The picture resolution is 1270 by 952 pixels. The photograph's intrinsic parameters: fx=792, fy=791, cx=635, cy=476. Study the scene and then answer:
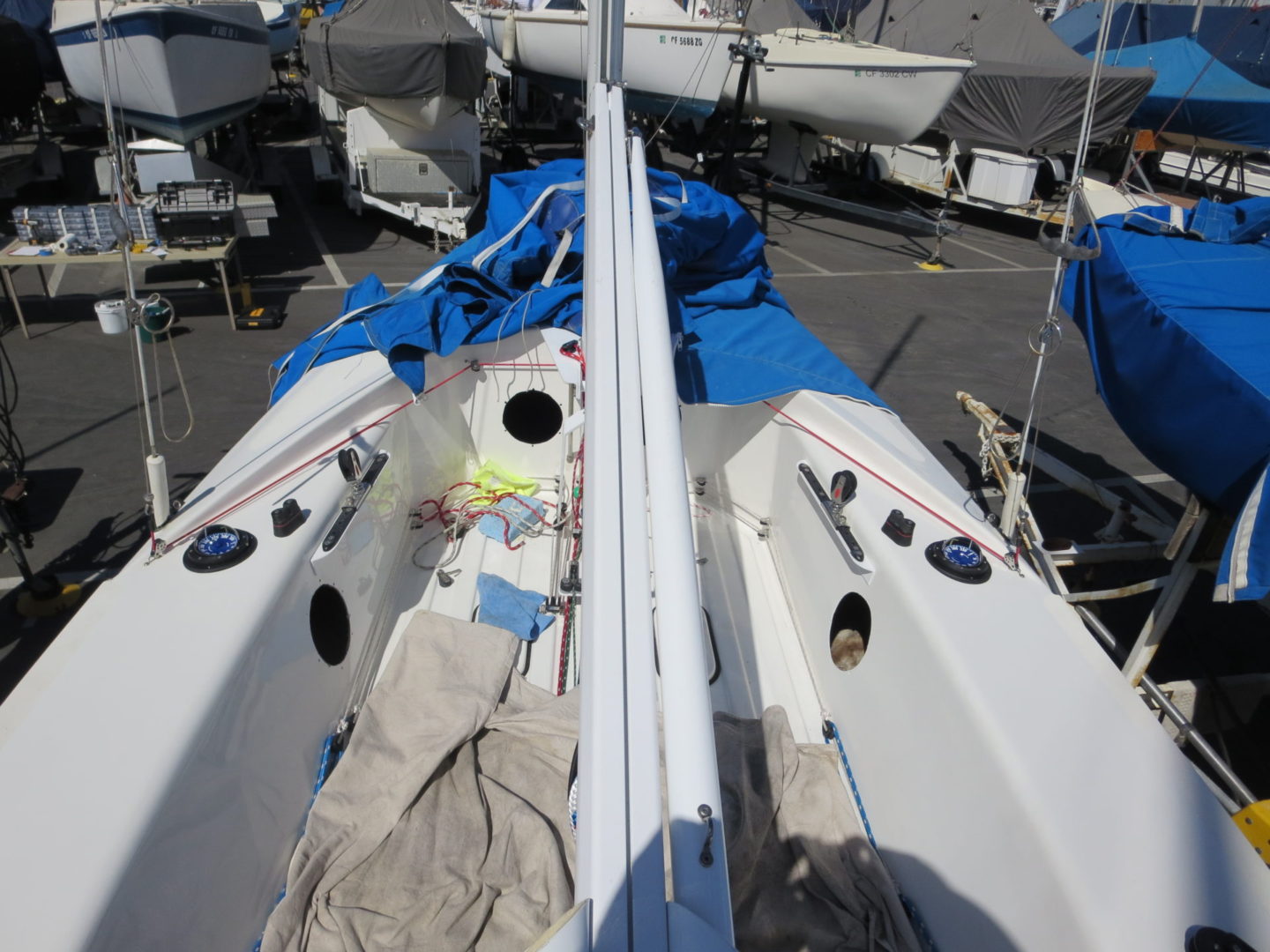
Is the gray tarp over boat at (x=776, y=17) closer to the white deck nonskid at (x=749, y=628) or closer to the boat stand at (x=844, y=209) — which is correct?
the boat stand at (x=844, y=209)

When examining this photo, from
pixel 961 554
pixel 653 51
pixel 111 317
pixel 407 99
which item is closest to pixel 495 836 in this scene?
pixel 961 554

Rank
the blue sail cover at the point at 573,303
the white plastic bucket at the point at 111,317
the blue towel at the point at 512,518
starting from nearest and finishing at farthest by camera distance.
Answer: the white plastic bucket at the point at 111,317, the blue sail cover at the point at 573,303, the blue towel at the point at 512,518

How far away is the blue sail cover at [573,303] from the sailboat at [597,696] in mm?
20

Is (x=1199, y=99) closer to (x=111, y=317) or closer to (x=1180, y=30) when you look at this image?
(x=1180, y=30)

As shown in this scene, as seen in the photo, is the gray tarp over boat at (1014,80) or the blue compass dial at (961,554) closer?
the blue compass dial at (961,554)

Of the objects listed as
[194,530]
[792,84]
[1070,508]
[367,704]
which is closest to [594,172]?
[194,530]

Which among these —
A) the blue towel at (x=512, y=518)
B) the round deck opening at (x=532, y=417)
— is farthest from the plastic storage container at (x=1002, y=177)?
the blue towel at (x=512, y=518)

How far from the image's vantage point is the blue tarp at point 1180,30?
13625 millimetres

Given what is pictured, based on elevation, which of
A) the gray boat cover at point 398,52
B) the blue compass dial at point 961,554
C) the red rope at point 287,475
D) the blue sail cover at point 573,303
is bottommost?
the red rope at point 287,475

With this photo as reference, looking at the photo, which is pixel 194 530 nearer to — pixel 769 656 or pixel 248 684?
pixel 248 684

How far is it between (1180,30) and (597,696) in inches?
822

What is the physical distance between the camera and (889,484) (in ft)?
7.90

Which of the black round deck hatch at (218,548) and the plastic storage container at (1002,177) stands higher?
the black round deck hatch at (218,548)

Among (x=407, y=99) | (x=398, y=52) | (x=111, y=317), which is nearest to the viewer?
(x=111, y=317)
